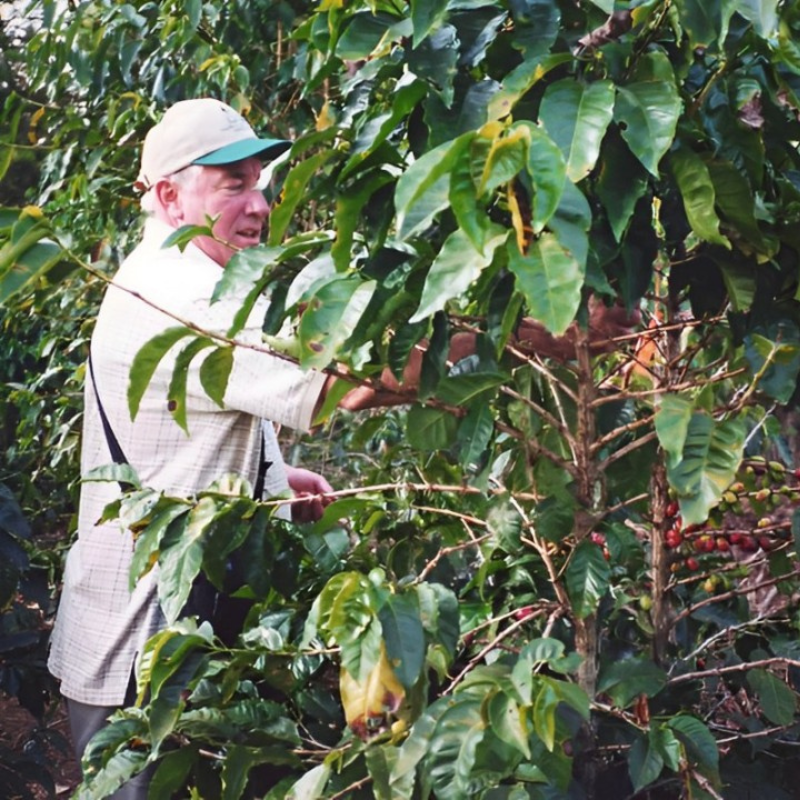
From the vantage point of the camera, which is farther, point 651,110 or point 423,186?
point 651,110

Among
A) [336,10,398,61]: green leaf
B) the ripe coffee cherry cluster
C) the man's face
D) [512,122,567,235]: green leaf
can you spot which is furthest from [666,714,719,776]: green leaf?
the man's face

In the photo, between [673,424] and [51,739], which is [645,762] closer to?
[673,424]

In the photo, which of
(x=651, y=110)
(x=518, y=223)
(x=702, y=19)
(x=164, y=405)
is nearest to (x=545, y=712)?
(x=518, y=223)

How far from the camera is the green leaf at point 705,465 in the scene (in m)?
1.52

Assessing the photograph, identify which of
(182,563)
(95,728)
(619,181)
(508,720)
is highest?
(619,181)

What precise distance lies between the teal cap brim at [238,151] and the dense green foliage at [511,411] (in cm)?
33

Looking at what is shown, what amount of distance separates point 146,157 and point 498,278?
57.5 inches

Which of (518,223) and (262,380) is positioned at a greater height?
(518,223)

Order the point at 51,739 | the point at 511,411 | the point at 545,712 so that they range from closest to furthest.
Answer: the point at 545,712 < the point at 511,411 < the point at 51,739

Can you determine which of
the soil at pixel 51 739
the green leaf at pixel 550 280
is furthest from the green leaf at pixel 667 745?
the soil at pixel 51 739

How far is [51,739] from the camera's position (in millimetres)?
3916

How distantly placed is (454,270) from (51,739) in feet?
10.1

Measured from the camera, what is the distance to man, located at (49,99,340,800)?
7.68 ft

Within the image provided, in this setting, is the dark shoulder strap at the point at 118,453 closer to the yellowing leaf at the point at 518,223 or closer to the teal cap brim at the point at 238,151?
the teal cap brim at the point at 238,151
